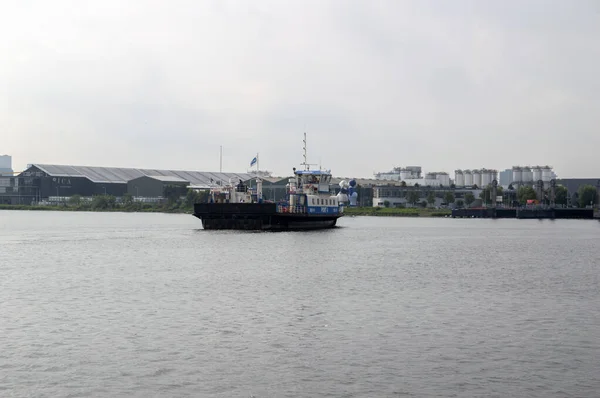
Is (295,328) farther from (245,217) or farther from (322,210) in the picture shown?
(322,210)

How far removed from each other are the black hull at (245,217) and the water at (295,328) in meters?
34.5

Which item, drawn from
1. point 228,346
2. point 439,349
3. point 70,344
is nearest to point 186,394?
point 228,346

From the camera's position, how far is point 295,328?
102 ft

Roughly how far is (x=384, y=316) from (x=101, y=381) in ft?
47.4

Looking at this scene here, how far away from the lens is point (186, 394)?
21578 mm

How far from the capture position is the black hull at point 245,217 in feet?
314

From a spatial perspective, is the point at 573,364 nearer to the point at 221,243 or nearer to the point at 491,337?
the point at 491,337

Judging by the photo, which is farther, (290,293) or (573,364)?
(290,293)

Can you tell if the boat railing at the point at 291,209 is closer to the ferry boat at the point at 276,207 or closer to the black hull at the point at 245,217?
the ferry boat at the point at 276,207

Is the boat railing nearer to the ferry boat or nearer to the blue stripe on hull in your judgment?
the ferry boat

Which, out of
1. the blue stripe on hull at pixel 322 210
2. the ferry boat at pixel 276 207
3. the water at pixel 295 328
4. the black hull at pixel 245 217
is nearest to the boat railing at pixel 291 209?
the ferry boat at pixel 276 207

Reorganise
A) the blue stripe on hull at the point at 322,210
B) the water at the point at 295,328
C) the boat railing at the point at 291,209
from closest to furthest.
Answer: the water at the point at 295,328 → the boat railing at the point at 291,209 → the blue stripe on hull at the point at 322,210

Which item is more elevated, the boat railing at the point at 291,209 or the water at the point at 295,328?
the boat railing at the point at 291,209

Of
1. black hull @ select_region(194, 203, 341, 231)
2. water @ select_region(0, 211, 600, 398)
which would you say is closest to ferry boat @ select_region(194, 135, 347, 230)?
black hull @ select_region(194, 203, 341, 231)
